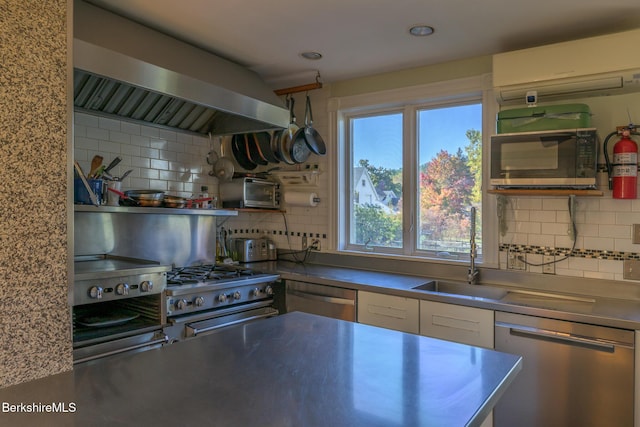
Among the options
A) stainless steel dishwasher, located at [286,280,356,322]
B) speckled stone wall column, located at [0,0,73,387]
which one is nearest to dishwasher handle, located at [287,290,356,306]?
stainless steel dishwasher, located at [286,280,356,322]

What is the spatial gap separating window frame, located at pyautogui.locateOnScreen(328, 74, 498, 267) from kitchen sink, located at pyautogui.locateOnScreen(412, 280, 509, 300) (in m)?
0.17

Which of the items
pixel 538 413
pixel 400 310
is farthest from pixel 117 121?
pixel 538 413

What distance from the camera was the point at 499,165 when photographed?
2.60m

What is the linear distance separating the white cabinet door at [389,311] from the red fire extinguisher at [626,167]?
1233mm

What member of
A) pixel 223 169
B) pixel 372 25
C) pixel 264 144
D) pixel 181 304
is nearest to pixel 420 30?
pixel 372 25

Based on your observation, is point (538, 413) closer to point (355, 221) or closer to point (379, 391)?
point (379, 391)

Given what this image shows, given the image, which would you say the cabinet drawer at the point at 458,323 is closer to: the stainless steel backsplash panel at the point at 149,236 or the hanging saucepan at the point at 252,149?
the stainless steel backsplash panel at the point at 149,236

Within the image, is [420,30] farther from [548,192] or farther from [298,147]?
[298,147]

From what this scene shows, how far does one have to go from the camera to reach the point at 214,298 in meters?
2.74

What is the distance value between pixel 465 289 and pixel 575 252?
0.67m

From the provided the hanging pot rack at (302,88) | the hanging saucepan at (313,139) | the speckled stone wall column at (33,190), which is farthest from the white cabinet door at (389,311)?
the speckled stone wall column at (33,190)

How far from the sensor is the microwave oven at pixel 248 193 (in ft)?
11.7

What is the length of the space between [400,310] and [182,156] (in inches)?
77.2

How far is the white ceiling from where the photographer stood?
2252mm
